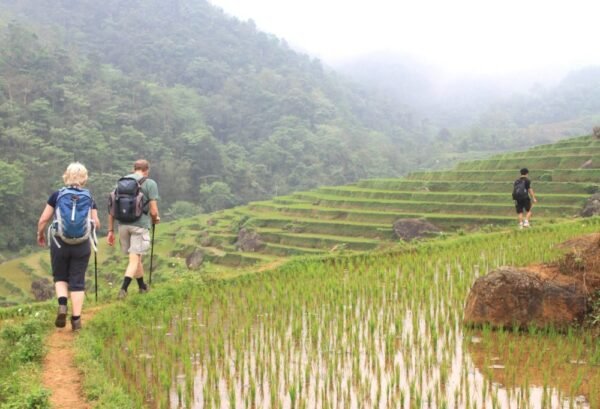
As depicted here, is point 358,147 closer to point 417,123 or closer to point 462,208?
point 417,123

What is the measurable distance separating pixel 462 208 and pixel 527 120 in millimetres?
98840

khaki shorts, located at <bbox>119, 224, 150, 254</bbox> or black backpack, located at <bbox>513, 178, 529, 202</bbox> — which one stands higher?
black backpack, located at <bbox>513, 178, 529, 202</bbox>

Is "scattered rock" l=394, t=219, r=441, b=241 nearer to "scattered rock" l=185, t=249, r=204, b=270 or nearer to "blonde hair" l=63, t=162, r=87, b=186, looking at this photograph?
"scattered rock" l=185, t=249, r=204, b=270

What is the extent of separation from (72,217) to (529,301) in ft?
15.6

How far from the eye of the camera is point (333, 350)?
5527 mm

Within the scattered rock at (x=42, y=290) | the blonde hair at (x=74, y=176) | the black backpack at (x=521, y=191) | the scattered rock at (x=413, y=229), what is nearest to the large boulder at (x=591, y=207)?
the scattered rock at (x=413, y=229)

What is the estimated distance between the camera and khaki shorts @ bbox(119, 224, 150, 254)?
23.7 feet

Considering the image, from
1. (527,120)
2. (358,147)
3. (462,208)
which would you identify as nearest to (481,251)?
(462,208)

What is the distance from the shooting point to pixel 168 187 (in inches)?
2120

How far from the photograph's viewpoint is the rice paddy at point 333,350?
437 centimetres

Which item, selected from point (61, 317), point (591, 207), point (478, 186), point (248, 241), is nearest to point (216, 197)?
point (248, 241)

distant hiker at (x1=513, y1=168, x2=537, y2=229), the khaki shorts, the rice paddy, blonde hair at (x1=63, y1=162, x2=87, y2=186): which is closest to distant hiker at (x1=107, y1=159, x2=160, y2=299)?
the khaki shorts

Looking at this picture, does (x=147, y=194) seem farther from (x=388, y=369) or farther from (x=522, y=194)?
(x=522, y=194)

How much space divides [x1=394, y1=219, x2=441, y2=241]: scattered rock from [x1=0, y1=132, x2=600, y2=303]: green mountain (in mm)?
495
